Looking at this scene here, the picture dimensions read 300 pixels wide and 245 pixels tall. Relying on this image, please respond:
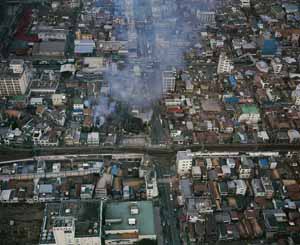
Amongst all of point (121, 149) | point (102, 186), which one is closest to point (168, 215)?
point (102, 186)

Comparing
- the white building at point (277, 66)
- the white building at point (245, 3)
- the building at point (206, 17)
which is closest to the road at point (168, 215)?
the white building at point (277, 66)

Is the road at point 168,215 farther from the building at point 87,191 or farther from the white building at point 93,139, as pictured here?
the white building at point 93,139

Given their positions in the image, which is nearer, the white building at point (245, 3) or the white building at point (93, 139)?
the white building at point (93, 139)

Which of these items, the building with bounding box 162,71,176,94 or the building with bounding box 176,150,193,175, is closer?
the building with bounding box 176,150,193,175

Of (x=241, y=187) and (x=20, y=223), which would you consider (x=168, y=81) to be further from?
(x=20, y=223)

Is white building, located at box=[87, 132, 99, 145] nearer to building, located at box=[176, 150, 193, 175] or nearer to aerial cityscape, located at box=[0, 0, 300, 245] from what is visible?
aerial cityscape, located at box=[0, 0, 300, 245]

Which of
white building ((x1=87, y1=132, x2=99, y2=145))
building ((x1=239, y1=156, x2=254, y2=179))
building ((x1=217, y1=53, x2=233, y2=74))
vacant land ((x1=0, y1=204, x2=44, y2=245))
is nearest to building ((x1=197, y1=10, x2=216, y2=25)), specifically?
building ((x1=217, y1=53, x2=233, y2=74))

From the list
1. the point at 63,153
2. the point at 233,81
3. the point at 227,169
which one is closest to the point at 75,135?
the point at 63,153
